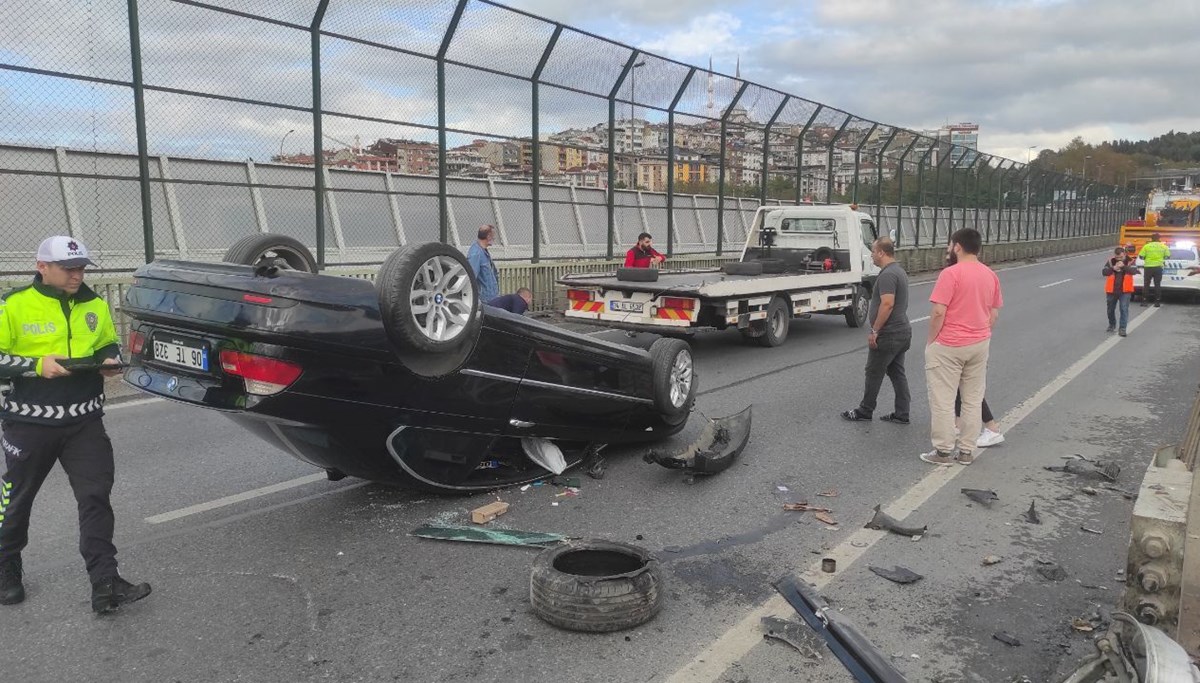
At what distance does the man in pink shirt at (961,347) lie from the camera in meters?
6.10

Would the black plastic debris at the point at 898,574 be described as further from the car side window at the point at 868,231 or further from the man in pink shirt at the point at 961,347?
the car side window at the point at 868,231

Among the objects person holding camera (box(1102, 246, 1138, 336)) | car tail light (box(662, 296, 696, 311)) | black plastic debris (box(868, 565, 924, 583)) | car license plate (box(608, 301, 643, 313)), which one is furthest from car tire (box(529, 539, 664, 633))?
person holding camera (box(1102, 246, 1138, 336))

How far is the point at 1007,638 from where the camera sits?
3414mm

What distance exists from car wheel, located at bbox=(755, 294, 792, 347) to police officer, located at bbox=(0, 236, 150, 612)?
29.6 feet

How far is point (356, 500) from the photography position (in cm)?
A: 498

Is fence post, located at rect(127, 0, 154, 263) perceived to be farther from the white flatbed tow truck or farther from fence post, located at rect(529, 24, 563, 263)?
fence post, located at rect(529, 24, 563, 263)

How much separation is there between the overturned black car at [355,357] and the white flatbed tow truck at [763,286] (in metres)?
5.59

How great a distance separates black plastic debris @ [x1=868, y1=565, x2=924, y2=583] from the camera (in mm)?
3971

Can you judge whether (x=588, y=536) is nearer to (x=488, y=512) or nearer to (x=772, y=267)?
(x=488, y=512)

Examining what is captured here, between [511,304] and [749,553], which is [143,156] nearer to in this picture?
[511,304]

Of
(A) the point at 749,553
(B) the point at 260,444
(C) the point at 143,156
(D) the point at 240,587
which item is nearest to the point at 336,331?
(D) the point at 240,587

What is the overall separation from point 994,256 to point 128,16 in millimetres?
34991

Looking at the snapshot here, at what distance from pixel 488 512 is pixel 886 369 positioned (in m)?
4.25

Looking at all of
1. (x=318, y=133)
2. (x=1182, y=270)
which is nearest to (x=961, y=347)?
(x=318, y=133)
